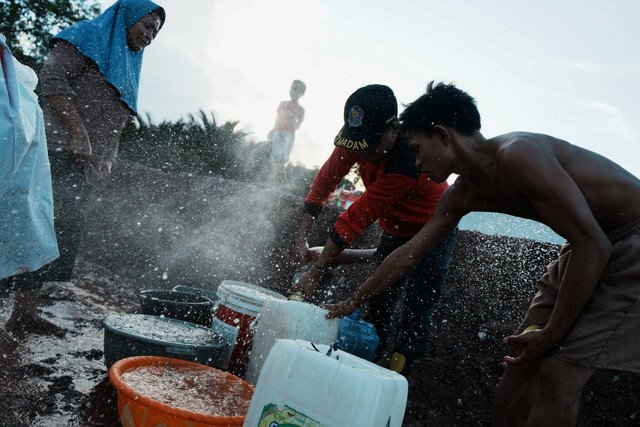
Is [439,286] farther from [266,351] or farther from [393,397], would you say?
[393,397]

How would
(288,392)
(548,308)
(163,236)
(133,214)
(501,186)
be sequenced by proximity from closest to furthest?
(288,392)
(501,186)
(548,308)
(163,236)
(133,214)

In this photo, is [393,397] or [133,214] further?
[133,214]

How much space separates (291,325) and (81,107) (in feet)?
6.38

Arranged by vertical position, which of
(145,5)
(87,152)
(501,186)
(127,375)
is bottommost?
(127,375)

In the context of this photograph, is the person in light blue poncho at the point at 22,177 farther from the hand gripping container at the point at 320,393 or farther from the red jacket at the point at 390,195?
the red jacket at the point at 390,195

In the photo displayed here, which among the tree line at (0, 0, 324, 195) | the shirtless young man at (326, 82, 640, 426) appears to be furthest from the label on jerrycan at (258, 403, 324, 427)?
the tree line at (0, 0, 324, 195)

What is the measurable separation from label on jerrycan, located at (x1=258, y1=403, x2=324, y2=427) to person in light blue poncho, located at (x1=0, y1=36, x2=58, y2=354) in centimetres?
131

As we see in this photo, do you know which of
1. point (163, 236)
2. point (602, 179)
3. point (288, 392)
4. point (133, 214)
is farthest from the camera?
point (133, 214)

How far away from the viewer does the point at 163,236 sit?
510cm

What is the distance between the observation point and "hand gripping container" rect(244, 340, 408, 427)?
1297mm

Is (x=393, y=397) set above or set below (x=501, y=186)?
below

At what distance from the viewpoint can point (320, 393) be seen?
1340mm

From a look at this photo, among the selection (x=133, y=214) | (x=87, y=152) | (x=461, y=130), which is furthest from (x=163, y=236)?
(x=461, y=130)

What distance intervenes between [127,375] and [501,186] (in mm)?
1872
